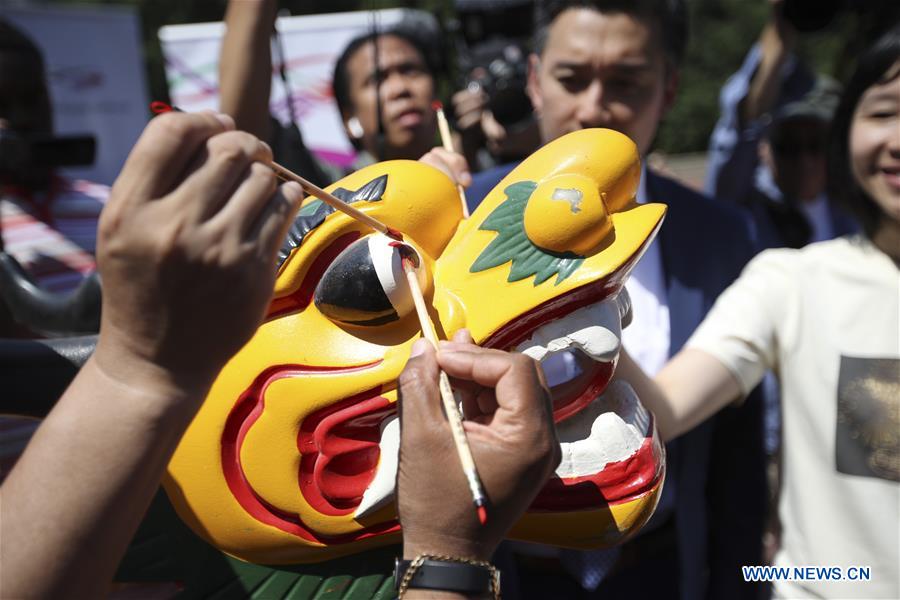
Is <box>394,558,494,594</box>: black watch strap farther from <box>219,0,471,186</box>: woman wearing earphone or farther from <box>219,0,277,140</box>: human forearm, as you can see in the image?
<box>219,0,277,140</box>: human forearm

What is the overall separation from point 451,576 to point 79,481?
38 centimetres

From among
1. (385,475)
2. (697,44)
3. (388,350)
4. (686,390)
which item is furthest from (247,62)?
(697,44)

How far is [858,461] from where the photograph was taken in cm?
147

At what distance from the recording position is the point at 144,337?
718 millimetres

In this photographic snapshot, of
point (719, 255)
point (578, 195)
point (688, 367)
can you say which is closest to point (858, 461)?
point (688, 367)

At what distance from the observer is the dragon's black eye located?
3.00ft

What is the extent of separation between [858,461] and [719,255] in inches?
21.5

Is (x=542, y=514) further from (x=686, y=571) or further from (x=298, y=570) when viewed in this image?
(x=686, y=571)

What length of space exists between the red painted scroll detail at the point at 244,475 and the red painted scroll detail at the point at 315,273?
84mm

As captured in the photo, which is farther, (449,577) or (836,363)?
(836,363)

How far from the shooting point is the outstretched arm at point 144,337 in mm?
692

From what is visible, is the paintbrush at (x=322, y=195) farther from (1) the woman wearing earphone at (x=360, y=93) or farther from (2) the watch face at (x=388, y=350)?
(1) the woman wearing earphone at (x=360, y=93)

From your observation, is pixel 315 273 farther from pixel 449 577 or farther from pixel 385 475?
pixel 449 577

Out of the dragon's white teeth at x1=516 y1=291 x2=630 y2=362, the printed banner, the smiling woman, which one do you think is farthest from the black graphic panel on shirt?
the printed banner
